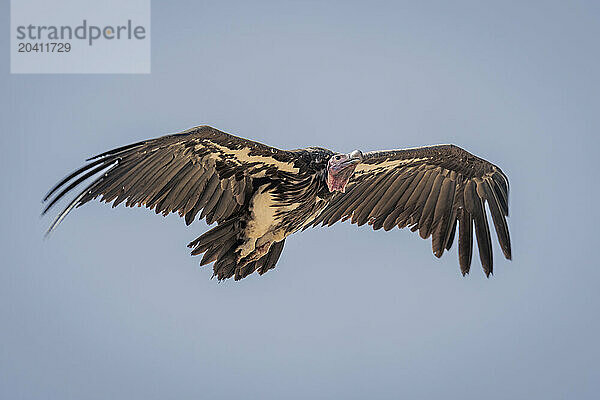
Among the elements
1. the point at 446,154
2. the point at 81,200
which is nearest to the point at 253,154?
the point at 81,200

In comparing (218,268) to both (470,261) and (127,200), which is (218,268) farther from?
(470,261)

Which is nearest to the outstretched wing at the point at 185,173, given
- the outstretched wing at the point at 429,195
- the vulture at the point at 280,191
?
the vulture at the point at 280,191

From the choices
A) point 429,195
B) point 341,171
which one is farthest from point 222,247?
point 429,195

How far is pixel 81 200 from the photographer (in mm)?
10281

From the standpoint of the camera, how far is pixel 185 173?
432 inches

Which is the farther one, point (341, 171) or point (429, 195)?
point (429, 195)

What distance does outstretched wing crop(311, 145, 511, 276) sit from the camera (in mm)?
12383

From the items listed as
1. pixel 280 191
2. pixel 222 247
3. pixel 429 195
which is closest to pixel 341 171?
pixel 280 191

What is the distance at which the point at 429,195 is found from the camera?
41.8 ft

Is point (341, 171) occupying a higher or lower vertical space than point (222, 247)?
higher

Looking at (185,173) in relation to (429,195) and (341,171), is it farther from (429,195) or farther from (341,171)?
(429,195)

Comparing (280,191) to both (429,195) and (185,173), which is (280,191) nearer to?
(185,173)

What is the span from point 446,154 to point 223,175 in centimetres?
281

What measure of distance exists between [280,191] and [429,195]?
2.32 m
